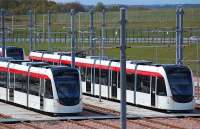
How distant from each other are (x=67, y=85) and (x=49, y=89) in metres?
0.83

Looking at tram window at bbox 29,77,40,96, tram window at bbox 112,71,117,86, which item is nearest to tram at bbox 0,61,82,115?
tram window at bbox 29,77,40,96

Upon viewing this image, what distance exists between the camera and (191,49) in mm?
70125

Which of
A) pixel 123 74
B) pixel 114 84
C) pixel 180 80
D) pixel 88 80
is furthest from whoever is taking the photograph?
pixel 88 80

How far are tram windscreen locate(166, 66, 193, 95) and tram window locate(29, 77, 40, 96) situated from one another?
19.9 feet

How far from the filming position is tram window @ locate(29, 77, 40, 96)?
3562 centimetres

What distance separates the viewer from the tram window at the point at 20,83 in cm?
3728

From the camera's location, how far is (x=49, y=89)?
34531mm

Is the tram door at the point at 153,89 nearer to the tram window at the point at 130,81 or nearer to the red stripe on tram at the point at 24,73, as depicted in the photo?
the tram window at the point at 130,81

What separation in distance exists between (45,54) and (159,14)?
92.9 ft

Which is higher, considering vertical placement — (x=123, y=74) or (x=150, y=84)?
(x=123, y=74)

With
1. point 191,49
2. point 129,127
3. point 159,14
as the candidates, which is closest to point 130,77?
point 129,127

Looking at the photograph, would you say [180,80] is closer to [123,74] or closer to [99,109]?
[99,109]

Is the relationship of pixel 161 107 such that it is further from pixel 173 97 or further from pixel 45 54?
pixel 45 54

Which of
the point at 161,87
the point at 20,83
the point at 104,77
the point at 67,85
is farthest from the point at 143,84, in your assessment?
the point at 20,83
